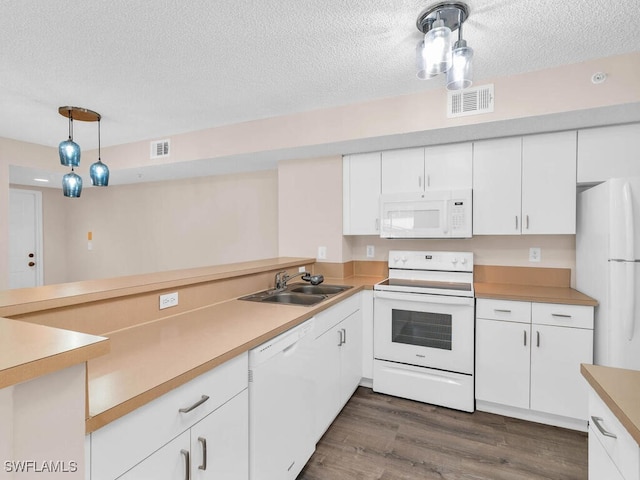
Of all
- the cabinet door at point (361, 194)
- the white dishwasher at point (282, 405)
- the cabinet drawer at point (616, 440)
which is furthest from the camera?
the cabinet door at point (361, 194)

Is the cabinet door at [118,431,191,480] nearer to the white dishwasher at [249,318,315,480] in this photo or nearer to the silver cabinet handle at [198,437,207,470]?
the silver cabinet handle at [198,437,207,470]

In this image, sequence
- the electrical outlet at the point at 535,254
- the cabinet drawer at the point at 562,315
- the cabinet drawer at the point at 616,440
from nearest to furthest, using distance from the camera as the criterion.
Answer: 1. the cabinet drawer at the point at 616,440
2. the cabinet drawer at the point at 562,315
3. the electrical outlet at the point at 535,254

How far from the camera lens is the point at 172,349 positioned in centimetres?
123

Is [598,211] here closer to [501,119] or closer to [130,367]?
[501,119]

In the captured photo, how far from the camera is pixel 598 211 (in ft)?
6.95

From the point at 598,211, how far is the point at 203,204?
4.10 m

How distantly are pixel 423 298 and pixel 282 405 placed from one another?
1.47 metres

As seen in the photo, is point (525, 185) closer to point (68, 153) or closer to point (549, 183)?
point (549, 183)

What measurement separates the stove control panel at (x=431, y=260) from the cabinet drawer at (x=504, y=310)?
0.51m

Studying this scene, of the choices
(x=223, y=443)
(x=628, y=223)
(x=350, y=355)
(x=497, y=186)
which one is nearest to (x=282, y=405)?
(x=223, y=443)

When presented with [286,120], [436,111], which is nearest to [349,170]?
[286,120]

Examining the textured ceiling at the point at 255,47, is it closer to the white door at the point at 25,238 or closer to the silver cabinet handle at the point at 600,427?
the silver cabinet handle at the point at 600,427

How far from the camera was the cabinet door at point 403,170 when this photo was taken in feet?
9.32
